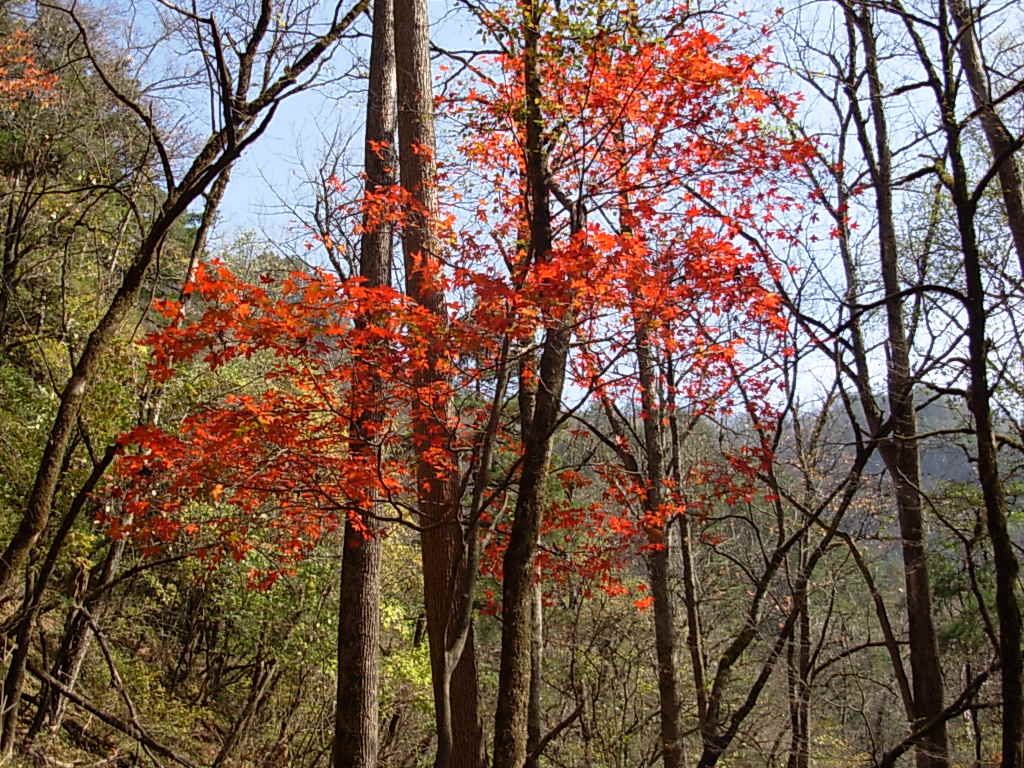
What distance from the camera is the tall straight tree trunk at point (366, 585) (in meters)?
5.08

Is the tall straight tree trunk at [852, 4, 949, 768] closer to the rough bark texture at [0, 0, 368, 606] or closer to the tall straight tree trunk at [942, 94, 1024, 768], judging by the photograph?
the tall straight tree trunk at [942, 94, 1024, 768]

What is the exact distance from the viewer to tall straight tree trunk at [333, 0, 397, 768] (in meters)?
5.08

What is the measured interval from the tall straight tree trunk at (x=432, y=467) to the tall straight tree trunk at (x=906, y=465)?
3.55 meters

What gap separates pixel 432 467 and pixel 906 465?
186 inches

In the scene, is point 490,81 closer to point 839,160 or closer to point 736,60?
point 736,60

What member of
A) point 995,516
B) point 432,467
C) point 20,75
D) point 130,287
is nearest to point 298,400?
point 432,467

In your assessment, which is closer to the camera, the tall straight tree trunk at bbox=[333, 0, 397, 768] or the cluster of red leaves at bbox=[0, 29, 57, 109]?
the tall straight tree trunk at bbox=[333, 0, 397, 768]

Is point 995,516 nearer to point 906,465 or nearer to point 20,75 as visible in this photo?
point 906,465

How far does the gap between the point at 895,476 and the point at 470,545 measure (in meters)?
4.74

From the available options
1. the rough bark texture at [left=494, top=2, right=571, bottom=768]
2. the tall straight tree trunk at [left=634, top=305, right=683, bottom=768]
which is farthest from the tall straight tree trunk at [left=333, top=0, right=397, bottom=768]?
the tall straight tree trunk at [left=634, top=305, right=683, bottom=768]

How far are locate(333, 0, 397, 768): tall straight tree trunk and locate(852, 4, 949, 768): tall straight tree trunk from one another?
400cm

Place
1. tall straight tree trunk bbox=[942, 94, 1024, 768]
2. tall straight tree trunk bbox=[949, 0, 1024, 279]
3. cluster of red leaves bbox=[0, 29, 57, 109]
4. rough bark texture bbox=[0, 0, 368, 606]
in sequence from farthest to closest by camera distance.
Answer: cluster of red leaves bbox=[0, 29, 57, 109], tall straight tree trunk bbox=[949, 0, 1024, 279], tall straight tree trunk bbox=[942, 94, 1024, 768], rough bark texture bbox=[0, 0, 368, 606]

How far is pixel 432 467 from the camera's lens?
4.90 metres

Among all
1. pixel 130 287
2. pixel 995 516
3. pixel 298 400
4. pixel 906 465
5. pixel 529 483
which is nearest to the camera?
pixel 130 287
